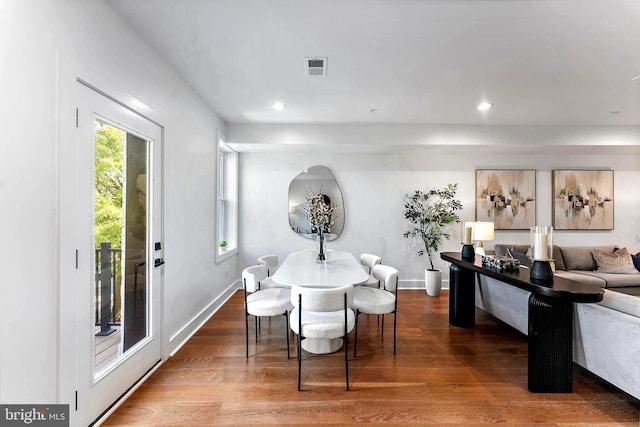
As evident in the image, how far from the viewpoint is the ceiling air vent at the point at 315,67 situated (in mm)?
2435

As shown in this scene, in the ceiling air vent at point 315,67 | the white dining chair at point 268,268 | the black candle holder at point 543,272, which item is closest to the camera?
the black candle holder at point 543,272

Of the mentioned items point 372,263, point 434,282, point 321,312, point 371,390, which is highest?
point 372,263

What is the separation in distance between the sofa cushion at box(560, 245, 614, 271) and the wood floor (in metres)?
2.41

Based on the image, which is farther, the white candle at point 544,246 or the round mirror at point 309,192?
the round mirror at point 309,192

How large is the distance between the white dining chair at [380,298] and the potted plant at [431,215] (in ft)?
6.72

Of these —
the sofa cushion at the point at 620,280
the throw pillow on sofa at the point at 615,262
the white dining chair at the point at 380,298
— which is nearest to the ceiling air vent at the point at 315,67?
the white dining chair at the point at 380,298

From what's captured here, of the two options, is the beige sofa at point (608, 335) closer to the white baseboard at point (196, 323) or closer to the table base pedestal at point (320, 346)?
the table base pedestal at point (320, 346)

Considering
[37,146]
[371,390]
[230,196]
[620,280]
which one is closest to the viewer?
[37,146]

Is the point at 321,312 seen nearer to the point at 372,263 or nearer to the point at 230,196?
the point at 372,263

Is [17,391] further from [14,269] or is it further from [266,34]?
[266,34]

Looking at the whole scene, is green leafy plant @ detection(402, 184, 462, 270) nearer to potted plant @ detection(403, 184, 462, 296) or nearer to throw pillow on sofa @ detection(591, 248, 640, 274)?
potted plant @ detection(403, 184, 462, 296)

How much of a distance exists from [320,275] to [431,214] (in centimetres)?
302

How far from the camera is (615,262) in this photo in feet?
13.6

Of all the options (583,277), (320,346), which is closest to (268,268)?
(320,346)
